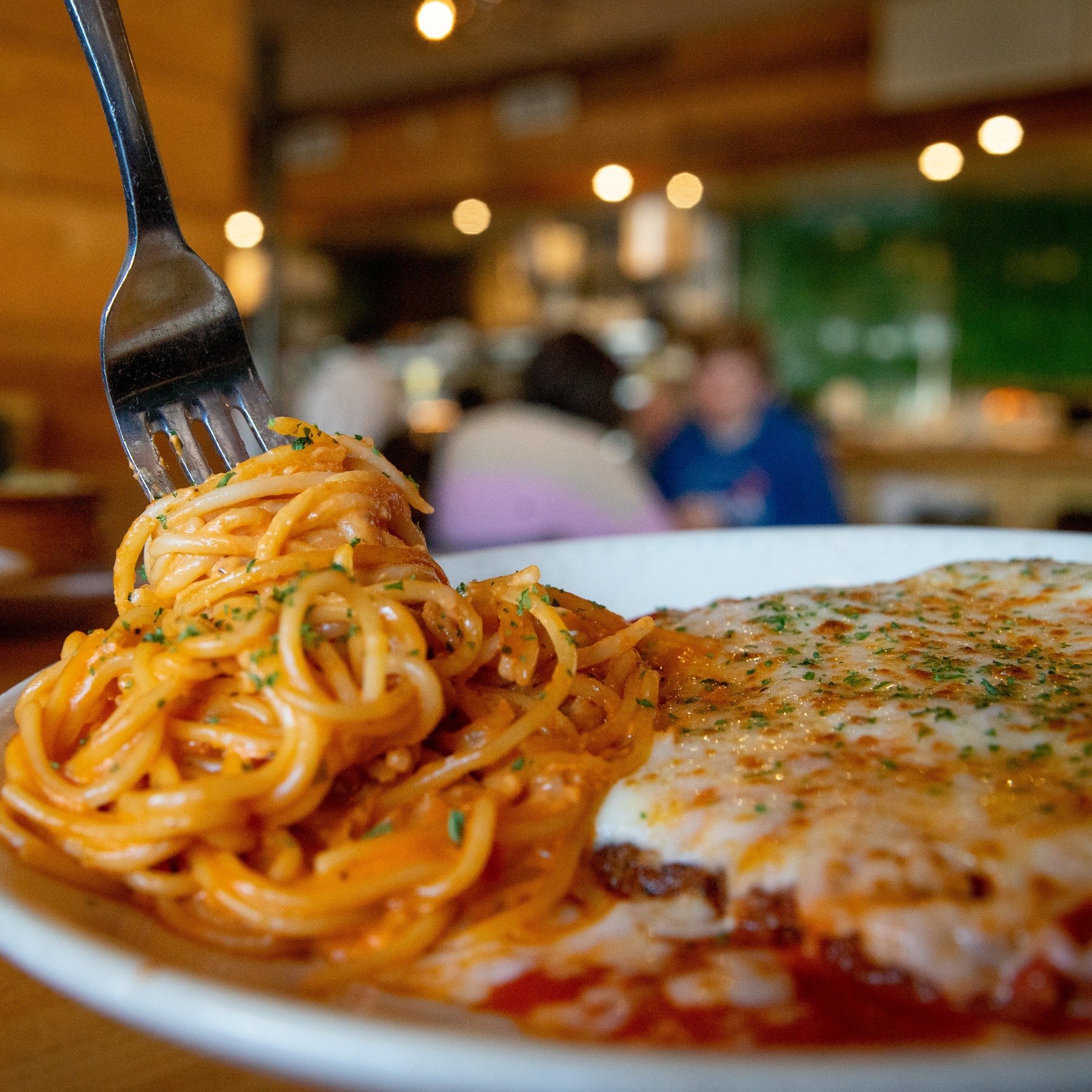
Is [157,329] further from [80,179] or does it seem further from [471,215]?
[471,215]

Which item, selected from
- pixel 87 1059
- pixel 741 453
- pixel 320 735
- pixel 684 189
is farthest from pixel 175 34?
pixel 87 1059

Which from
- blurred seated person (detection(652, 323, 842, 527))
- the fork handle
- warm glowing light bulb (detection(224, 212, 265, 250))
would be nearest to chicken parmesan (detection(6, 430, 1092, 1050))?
the fork handle

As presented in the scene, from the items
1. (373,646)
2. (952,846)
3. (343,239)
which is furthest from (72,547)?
(343,239)

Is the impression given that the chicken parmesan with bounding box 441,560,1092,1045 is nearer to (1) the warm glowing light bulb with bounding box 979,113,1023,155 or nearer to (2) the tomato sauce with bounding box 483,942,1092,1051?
(2) the tomato sauce with bounding box 483,942,1092,1051

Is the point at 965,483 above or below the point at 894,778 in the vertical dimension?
below

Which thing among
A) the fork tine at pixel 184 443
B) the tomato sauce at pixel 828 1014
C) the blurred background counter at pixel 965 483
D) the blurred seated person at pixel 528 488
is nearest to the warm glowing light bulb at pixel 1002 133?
the blurred background counter at pixel 965 483
